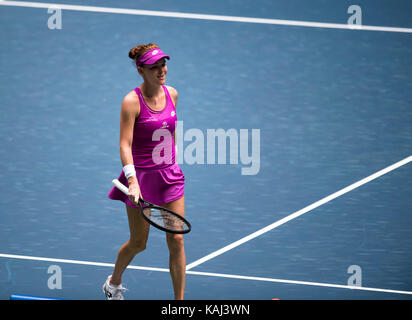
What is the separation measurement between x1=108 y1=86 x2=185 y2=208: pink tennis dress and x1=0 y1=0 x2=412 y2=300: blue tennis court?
106 cm

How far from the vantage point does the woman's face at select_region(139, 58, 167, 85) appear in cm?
445

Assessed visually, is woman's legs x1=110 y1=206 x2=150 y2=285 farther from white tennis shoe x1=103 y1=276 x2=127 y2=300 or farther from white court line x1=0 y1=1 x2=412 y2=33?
white court line x1=0 y1=1 x2=412 y2=33

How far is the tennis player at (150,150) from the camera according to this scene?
14.5ft

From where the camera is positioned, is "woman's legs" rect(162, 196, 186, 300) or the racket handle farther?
"woman's legs" rect(162, 196, 186, 300)

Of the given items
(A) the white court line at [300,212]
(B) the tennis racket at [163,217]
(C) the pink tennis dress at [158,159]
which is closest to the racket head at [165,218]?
(B) the tennis racket at [163,217]

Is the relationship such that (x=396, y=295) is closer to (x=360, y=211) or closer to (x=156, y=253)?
(x=360, y=211)

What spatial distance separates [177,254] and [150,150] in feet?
2.25

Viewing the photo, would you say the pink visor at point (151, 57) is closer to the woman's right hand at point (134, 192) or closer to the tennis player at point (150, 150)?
the tennis player at point (150, 150)

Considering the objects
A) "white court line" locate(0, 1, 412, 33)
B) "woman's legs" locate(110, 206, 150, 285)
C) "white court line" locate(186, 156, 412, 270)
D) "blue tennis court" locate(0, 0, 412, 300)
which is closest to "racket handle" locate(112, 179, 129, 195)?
"woman's legs" locate(110, 206, 150, 285)

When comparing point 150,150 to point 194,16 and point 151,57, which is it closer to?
point 151,57

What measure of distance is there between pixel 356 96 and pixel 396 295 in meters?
1.91

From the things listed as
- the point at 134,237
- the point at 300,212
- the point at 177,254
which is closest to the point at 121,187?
the point at 134,237

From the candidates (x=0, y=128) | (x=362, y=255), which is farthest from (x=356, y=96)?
(x=0, y=128)

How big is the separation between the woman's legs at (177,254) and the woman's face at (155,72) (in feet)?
2.55
